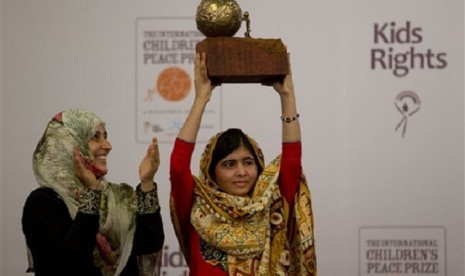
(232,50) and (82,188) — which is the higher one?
(232,50)

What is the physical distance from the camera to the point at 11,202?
3855mm

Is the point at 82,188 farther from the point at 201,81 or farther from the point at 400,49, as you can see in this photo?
the point at 400,49

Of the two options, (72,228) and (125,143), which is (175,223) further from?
(125,143)

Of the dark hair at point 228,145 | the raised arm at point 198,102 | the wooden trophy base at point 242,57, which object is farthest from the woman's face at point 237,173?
the wooden trophy base at point 242,57

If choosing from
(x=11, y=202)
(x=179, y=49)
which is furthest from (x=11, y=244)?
(x=179, y=49)

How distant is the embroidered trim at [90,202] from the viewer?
7.82 ft

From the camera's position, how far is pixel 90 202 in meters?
2.39

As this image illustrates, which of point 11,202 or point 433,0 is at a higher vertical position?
point 433,0

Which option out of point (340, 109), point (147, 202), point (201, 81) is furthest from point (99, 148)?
point (340, 109)

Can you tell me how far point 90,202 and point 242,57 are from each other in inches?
23.9

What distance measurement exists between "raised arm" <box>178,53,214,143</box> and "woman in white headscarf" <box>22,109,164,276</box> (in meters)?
0.12

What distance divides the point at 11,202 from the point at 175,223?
1.47 meters

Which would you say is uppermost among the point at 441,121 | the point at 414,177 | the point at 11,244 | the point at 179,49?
the point at 179,49

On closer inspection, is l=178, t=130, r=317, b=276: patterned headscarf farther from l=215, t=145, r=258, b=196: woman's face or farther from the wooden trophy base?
the wooden trophy base
